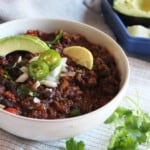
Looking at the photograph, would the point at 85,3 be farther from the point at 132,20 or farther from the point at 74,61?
the point at 74,61

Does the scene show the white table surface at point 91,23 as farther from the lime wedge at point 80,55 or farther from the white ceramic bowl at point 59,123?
the lime wedge at point 80,55

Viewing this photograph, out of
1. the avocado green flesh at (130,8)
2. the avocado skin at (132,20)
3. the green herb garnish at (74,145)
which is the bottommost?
the avocado skin at (132,20)

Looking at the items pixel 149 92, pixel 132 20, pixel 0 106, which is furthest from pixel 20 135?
pixel 132 20

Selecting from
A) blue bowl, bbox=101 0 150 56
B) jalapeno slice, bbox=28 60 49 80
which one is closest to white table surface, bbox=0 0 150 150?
blue bowl, bbox=101 0 150 56

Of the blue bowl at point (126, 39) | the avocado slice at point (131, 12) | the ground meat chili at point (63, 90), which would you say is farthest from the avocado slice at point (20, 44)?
the avocado slice at point (131, 12)

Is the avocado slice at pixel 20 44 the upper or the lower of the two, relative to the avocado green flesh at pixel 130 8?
upper

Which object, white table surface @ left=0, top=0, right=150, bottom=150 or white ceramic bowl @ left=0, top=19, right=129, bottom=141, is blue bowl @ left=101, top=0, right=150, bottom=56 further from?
white ceramic bowl @ left=0, top=19, right=129, bottom=141
